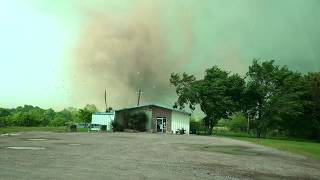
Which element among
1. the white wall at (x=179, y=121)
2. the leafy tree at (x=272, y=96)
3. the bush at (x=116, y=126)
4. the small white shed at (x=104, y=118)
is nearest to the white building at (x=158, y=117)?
the white wall at (x=179, y=121)

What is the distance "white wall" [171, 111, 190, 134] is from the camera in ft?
248

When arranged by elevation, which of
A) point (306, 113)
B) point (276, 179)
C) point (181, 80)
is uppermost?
point (181, 80)

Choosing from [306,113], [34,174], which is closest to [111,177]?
[34,174]

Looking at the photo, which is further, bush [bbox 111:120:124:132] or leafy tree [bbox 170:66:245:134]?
leafy tree [bbox 170:66:245:134]

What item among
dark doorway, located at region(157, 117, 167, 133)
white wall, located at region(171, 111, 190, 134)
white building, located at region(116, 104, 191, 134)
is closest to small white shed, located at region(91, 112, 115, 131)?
white building, located at region(116, 104, 191, 134)

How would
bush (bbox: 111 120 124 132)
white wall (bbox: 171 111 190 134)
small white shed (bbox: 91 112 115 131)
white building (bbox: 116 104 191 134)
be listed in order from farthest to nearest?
white wall (bbox: 171 111 190 134)
small white shed (bbox: 91 112 115 131)
white building (bbox: 116 104 191 134)
bush (bbox: 111 120 124 132)

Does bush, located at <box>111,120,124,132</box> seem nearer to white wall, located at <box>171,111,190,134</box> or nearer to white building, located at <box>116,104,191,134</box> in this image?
white building, located at <box>116,104,191,134</box>

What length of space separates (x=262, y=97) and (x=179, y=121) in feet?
52.7

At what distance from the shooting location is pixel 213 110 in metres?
79.7

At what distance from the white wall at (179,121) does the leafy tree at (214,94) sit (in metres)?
4.85

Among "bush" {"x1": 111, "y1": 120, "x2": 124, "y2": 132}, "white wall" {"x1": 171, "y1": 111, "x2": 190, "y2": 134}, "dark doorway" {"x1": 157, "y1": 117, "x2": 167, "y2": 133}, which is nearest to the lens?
"bush" {"x1": 111, "y1": 120, "x2": 124, "y2": 132}

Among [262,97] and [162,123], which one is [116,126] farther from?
[262,97]

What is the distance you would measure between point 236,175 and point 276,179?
3.88 feet

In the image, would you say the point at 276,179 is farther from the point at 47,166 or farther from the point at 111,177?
the point at 47,166
